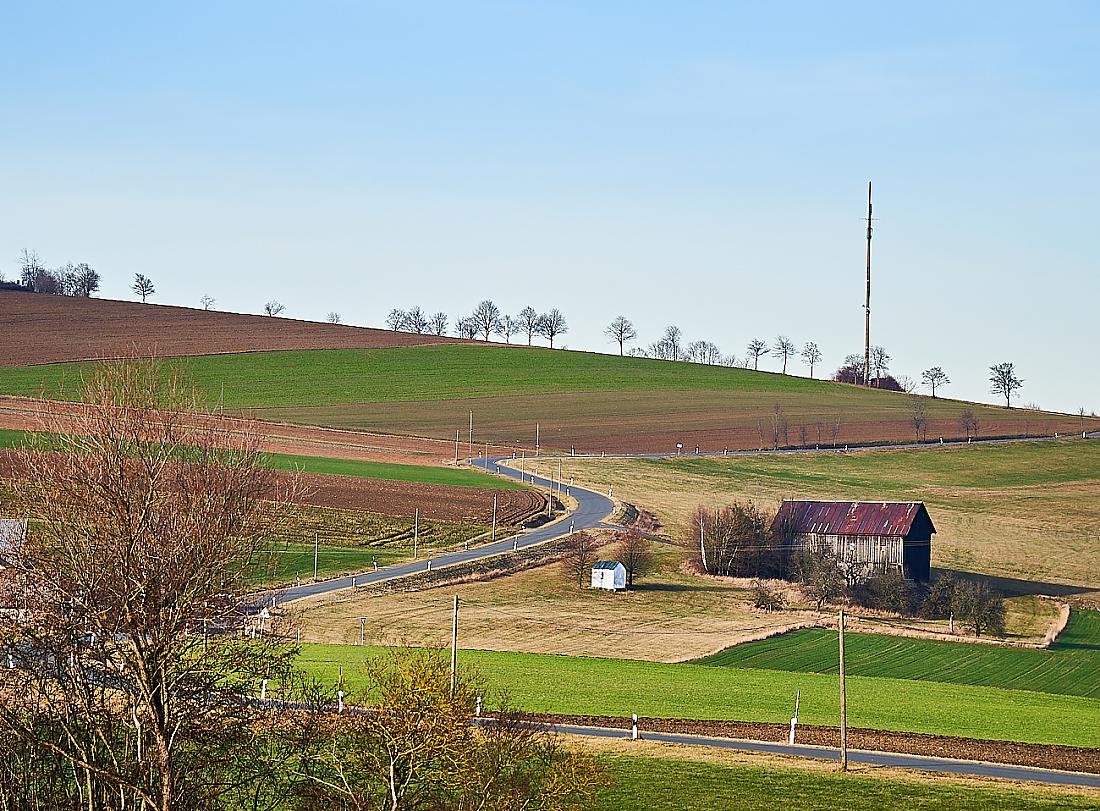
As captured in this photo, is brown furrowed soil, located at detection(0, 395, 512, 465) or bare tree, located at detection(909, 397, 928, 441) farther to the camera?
bare tree, located at detection(909, 397, 928, 441)

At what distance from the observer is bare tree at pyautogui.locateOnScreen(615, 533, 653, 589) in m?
73.8

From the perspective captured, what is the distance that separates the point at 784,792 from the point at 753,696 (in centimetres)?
1419

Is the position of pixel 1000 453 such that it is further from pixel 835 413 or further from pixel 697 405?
pixel 697 405

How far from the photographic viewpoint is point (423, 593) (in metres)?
66.5

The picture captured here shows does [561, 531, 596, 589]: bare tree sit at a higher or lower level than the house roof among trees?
lower

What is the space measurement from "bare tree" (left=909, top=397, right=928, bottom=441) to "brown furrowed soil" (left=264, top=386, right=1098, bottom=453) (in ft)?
2.23

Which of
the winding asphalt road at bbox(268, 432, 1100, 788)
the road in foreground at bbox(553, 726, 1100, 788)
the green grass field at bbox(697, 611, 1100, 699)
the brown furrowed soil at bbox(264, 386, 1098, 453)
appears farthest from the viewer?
the brown furrowed soil at bbox(264, 386, 1098, 453)

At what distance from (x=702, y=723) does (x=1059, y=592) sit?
42.1 metres

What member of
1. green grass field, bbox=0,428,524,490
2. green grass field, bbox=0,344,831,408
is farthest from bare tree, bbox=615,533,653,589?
green grass field, bbox=0,344,831,408

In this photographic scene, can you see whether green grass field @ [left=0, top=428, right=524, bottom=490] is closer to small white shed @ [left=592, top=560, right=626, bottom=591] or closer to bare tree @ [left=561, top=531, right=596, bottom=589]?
bare tree @ [left=561, top=531, right=596, bottom=589]

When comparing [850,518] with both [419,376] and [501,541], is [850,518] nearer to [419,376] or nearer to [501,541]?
[501,541]

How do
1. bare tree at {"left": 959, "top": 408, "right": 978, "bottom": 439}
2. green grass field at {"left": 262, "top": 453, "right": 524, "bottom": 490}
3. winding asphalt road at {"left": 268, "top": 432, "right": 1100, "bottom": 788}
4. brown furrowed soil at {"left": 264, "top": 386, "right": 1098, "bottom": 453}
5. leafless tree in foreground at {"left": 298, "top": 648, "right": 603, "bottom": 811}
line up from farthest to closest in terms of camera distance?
bare tree at {"left": 959, "top": 408, "right": 978, "bottom": 439} → brown furrowed soil at {"left": 264, "top": 386, "right": 1098, "bottom": 453} → green grass field at {"left": 262, "top": 453, "right": 524, "bottom": 490} → winding asphalt road at {"left": 268, "top": 432, "right": 1100, "bottom": 788} → leafless tree in foreground at {"left": 298, "top": 648, "right": 603, "bottom": 811}

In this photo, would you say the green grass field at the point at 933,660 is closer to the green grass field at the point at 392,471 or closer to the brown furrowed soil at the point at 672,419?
the green grass field at the point at 392,471

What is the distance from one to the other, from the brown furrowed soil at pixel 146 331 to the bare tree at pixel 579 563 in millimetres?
70076
